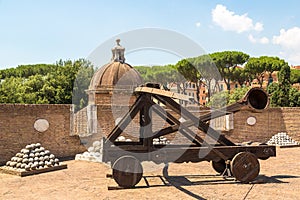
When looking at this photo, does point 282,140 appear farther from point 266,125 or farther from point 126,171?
point 126,171

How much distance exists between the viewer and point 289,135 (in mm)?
15906

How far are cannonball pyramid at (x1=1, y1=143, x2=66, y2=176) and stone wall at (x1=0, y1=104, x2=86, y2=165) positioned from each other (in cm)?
150

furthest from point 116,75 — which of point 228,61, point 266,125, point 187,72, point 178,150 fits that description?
point 228,61

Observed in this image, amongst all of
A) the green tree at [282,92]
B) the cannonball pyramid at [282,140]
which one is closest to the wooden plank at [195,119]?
the cannonball pyramid at [282,140]

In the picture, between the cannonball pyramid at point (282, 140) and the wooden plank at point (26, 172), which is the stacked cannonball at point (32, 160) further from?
the cannonball pyramid at point (282, 140)

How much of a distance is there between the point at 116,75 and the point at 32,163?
25.7ft

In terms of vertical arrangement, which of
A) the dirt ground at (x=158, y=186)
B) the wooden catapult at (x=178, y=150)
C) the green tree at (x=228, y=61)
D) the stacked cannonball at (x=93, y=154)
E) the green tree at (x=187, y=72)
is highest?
the green tree at (x=228, y=61)

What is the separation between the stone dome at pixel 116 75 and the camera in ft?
50.5

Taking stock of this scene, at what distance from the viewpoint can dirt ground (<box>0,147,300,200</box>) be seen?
6.10m

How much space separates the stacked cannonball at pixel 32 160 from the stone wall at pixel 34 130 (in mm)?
1497

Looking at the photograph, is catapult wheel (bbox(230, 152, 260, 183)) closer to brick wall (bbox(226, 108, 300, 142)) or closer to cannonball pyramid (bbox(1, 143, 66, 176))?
cannonball pyramid (bbox(1, 143, 66, 176))

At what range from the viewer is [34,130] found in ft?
36.1

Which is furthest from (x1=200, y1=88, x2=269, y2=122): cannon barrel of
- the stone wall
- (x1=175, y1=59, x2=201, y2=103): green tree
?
(x1=175, y1=59, x2=201, y2=103): green tree

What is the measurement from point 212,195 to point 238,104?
2042 mm
